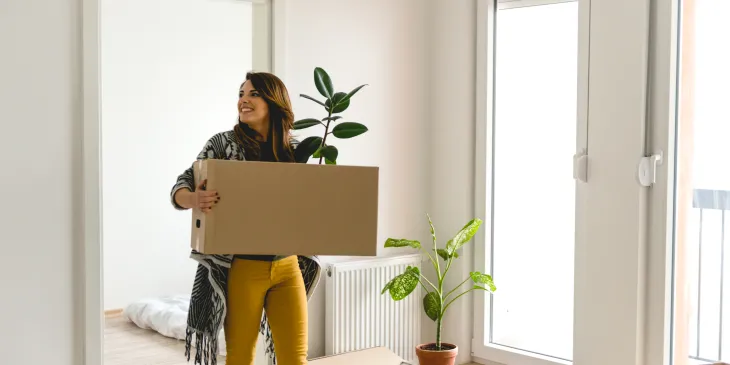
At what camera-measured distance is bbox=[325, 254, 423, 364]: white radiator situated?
136 inches

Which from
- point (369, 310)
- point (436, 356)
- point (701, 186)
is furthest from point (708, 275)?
point (369, 310)

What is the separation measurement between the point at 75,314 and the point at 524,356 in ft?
6.72

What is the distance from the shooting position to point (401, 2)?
12.4ft

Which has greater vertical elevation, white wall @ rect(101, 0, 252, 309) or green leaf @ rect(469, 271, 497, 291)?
white wall @ rect(101, 0, 252, 309)

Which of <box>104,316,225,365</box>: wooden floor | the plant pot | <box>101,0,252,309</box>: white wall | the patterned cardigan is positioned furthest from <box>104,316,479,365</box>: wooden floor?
the patterned cardigan

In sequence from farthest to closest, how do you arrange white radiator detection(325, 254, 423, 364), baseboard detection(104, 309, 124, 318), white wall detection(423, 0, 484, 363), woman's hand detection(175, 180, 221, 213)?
baseboard detection(104, 309, 124, 318)
white wall detection(423, 0, 484, 363)
white radiator detection(325, 254, 423, 364)
woman's hand detection(175, 180, 221, 213)

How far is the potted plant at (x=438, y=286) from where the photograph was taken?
3.43 metres

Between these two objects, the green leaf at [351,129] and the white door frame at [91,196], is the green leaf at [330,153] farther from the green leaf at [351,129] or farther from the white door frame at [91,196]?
the white door frame at [91,196]

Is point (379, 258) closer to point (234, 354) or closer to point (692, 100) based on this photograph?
point (234, 354)

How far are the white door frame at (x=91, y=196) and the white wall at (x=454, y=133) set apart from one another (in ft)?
5.72

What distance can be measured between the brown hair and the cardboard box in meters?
0.21

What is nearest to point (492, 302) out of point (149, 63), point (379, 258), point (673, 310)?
point (379, 258)

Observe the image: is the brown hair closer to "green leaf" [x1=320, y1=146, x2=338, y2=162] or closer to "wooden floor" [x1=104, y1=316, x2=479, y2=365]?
"green leaf" [x1=320, y1=146, x2=338, y2=162]

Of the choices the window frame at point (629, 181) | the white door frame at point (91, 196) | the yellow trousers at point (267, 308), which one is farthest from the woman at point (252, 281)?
the window frame at point (629, 181)
